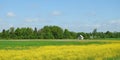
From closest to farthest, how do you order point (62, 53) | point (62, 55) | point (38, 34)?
point (62, 55)
point (62, 53)
point (38, 34)

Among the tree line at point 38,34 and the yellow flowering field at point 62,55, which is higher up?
the tree line at point 38,34

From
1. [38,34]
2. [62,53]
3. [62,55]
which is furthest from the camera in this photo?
[38,34]

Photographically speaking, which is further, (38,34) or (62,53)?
(38,34)

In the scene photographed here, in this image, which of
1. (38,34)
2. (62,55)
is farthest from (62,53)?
(38,34)

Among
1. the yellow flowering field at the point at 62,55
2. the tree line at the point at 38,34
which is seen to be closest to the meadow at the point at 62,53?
the yellow flowering field at the point at 62,55

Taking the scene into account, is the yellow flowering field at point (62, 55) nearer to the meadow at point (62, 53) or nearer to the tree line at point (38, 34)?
the meadow at point (62, 53)

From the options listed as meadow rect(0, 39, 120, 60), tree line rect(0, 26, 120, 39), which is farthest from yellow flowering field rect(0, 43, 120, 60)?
tree line rect(0, 26, 120, 39)

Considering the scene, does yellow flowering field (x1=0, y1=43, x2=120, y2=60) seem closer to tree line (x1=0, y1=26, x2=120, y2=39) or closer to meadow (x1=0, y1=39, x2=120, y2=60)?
meadow (x1=0, y1=39, x2=120, y2=60)

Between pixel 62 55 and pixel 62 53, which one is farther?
pixel 62 53

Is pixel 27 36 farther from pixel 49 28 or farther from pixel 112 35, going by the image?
pixel 112 35

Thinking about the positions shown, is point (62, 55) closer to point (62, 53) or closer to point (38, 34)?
point (62, 53)

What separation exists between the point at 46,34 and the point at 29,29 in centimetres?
1164

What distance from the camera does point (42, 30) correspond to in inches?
6019

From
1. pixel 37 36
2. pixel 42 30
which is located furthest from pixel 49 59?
pixel 42 30
